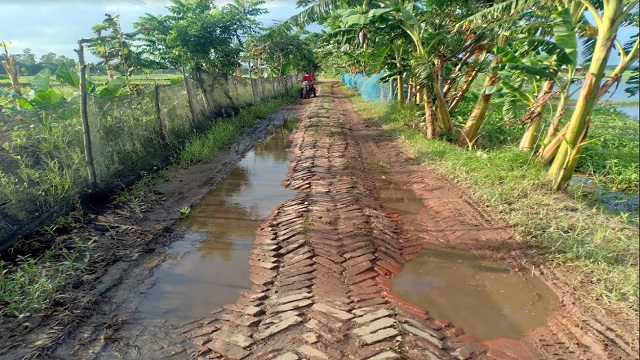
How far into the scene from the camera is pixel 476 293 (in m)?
3.44

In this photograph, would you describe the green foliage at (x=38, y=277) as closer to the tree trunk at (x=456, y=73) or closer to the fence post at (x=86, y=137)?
the fence post at (x=86, y=137)

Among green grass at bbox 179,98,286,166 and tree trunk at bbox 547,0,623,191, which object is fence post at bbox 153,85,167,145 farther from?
tree trunk at bbox 547,0,623,191

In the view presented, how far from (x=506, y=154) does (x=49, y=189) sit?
663 centimetres

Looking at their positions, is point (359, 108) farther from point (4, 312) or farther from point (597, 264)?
point (4, 312)

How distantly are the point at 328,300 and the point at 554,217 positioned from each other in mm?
2870

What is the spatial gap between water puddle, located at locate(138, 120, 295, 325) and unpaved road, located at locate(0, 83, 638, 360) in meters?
0.13

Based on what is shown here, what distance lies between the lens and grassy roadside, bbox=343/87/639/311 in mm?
2973

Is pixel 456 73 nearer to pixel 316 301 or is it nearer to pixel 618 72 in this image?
pixel 618 72

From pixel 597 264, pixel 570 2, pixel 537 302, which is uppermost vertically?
pixel 570 2

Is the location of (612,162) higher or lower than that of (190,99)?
lower

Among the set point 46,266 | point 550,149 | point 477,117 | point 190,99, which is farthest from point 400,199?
point 190,99

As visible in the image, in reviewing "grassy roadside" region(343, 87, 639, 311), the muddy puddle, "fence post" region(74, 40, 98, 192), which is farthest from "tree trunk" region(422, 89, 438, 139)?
"fence post" region(74, 40, 98, 192)

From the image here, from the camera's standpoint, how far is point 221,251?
4242 mm

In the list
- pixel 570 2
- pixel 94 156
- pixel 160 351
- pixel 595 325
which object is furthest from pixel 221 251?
pixel 570 2
